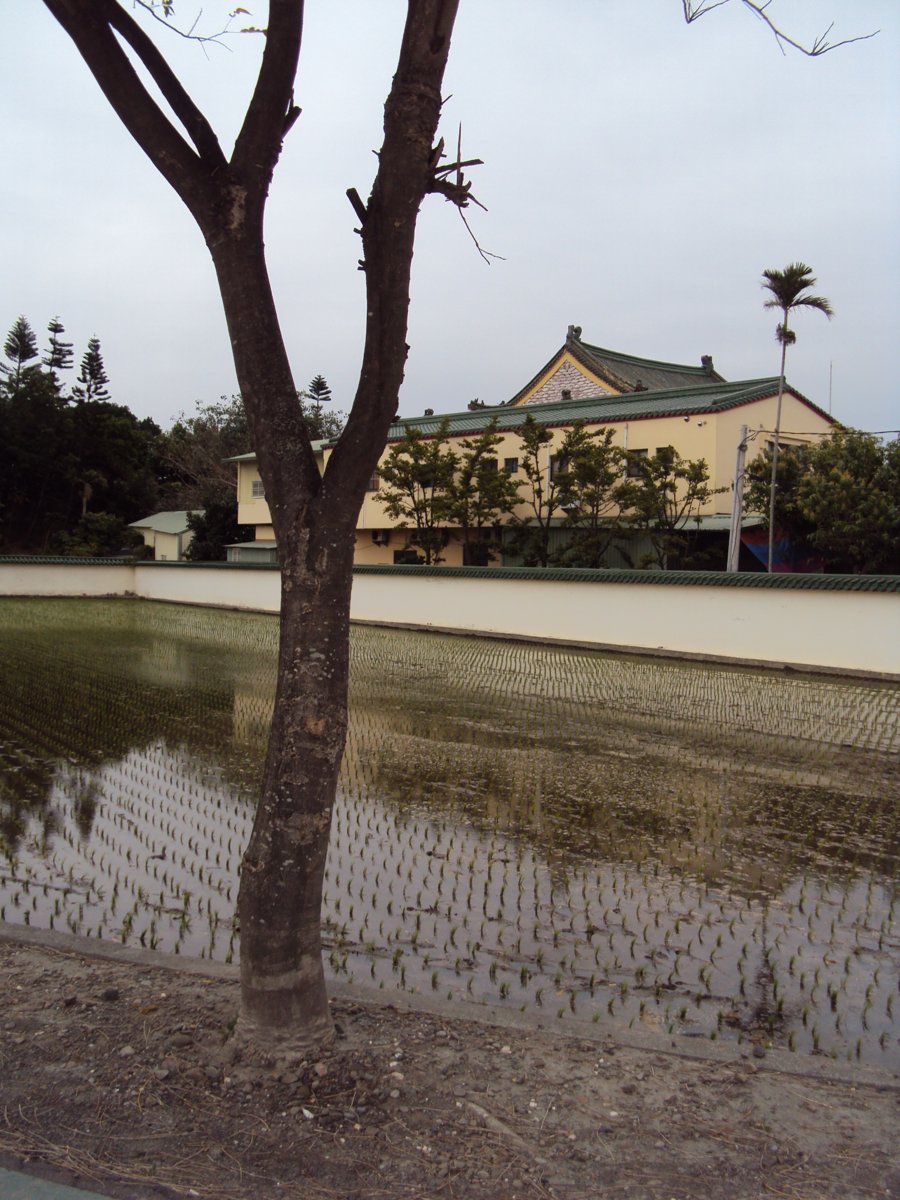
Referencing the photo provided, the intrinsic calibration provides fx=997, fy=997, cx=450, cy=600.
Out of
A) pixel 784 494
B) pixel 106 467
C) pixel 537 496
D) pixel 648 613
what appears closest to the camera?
pixel 648 613

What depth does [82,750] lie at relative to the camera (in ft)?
31.0

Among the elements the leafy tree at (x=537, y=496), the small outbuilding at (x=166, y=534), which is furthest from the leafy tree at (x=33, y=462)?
the leafy tree at (x=537, y=496)

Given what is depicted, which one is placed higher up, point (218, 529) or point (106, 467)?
point (106, 467)

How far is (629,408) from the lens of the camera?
26.4 metres

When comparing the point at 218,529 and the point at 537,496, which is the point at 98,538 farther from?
the point at 537,496

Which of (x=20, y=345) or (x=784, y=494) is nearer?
(x=784, y=494)

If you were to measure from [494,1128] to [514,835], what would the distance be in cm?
395

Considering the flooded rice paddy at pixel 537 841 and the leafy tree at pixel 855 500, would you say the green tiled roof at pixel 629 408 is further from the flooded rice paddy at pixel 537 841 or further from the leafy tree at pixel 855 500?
the flooded rice paddy at pixel 537 841

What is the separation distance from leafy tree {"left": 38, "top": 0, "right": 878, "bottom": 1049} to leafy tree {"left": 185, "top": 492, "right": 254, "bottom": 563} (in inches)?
1344

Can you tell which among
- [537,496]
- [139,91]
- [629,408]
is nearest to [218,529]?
A: [537,496]

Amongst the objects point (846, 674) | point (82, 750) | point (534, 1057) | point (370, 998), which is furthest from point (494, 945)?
point (846, 674)

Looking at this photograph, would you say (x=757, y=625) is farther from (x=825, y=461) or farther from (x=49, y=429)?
(x=49, y=429)

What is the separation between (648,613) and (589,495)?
7214 mm

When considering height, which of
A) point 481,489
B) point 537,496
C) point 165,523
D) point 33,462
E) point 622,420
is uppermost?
point 622,420
